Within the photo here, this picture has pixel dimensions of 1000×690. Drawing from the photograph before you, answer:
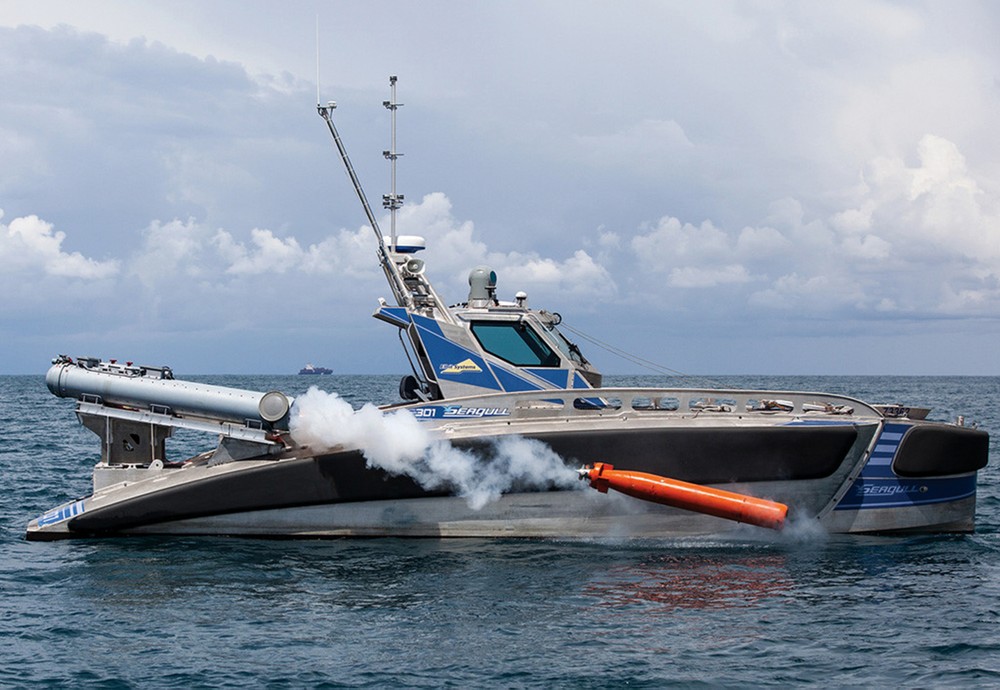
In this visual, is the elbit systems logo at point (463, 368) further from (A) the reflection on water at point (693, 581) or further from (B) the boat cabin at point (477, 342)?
(A) the reflection on water at point (693, 581)

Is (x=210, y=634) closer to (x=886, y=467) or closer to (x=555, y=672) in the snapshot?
(x=555, y=672)

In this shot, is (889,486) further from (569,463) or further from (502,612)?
(502,612)

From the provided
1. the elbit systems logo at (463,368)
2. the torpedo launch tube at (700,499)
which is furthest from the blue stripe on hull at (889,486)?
the elbit systems logo at (463,368)

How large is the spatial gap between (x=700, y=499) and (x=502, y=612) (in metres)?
4.01

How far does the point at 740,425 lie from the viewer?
55.0ft

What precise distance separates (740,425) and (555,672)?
682cm

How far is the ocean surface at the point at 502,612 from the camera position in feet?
36.7

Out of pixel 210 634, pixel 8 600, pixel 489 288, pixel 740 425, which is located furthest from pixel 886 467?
pixel 8 600

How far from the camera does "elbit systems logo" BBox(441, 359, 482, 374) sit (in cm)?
1817

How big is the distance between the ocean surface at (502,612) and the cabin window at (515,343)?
10.8 feet

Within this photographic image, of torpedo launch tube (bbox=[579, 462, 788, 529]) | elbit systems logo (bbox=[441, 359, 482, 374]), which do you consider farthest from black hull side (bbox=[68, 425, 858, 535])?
elbit systems logo (bbox=[441, 359, 482, 374])

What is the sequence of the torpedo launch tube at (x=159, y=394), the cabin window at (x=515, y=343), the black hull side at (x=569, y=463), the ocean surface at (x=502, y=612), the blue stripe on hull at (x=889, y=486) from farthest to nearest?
the cabin window at (x=515, y=343) → the torpedo launch tube at (x=159, y=394) → the blue stripe on hull at (x=889, y=486) → the black hull side at (x=569, y=463) → the ocean surface at (x=502, y=612)

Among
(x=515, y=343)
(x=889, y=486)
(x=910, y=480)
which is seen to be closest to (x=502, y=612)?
(x=515, y=343)

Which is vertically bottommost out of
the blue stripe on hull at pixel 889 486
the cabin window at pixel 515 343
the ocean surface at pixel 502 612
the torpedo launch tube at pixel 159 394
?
the ocean surface at pixel 502 612
